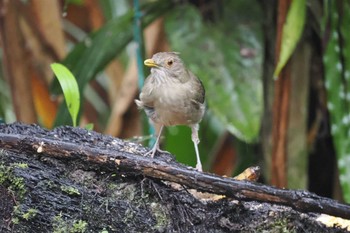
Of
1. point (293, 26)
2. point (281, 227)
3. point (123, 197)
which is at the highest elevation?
point (293, 26)

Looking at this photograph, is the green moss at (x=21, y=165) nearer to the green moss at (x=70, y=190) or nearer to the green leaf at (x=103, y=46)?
the green moss at (x=70, y=190)

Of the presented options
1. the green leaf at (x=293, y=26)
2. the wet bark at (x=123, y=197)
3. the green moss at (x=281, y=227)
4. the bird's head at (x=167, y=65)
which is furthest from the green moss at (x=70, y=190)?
the green leaf at (x=293, y=26)

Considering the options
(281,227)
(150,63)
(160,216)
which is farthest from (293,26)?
(160,216)

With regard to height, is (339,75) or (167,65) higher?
(167,65)

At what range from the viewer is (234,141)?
4.08m

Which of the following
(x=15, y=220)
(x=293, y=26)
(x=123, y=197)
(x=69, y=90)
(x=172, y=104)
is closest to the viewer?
(x=15, y=220)

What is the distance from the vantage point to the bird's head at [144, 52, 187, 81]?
9.31 feet

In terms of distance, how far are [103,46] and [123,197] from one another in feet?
5.16

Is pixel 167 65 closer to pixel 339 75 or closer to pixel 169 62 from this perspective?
pixel 169 62

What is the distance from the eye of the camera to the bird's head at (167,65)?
2838mm

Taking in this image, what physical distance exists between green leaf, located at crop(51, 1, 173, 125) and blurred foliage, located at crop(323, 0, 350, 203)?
2.91ft

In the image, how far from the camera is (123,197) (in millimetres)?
2000

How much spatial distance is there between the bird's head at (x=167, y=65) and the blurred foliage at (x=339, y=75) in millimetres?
598

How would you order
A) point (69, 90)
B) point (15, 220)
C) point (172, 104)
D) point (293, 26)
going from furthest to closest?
1. point (293, 26)
2. point (172, 104)
3. point (69, 90)
4. point (15, 220)
